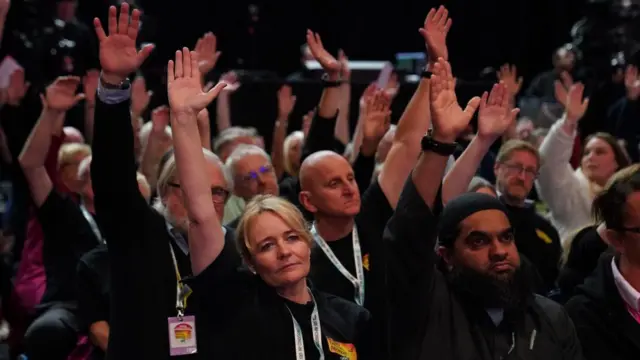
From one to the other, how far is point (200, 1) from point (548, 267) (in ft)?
21.5

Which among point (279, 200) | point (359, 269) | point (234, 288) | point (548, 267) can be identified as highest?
point (279, 200)

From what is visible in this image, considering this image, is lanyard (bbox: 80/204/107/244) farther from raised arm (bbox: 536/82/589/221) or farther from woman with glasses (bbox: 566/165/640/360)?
raised arm (bbox: 536/82/589/221)

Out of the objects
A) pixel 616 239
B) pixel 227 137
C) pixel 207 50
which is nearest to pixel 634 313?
pixel 616 239

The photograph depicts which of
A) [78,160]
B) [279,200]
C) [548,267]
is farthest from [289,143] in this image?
[279,200]

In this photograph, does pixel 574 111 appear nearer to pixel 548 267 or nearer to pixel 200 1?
pixel 548 267

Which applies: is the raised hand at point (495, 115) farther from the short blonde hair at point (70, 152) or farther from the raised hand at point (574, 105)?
the short blonde hair at point (70, 152)

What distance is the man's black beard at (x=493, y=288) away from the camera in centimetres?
272

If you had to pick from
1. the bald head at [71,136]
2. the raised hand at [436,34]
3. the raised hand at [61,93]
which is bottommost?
the bald head at [71,136]

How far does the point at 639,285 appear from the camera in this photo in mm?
2895

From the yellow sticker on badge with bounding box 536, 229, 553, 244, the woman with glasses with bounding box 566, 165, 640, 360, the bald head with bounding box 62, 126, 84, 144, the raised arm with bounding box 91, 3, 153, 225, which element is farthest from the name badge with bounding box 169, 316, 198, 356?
the bald head with bounding box 62, 126, 84, 144

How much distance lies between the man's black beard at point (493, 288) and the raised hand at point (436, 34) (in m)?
0.81

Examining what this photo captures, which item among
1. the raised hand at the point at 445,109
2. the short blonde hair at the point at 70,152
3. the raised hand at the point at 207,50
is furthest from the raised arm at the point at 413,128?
the short blonde hair at the point at 70,152

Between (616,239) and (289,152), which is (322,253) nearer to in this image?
(616,239)

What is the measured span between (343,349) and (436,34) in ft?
3.92
